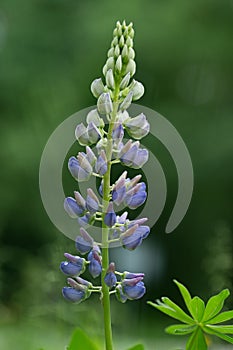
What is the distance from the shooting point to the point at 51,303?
1.99 m

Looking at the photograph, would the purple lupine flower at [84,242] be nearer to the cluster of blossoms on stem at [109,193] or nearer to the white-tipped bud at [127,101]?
the cluster of blossoms on stem at [109,193]

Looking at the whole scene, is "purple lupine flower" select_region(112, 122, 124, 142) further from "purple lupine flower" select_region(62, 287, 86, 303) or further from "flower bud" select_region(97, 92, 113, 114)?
"purple lupine flower" select_region(62, 287, 86, 303)

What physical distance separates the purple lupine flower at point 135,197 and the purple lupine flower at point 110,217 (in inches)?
1.3

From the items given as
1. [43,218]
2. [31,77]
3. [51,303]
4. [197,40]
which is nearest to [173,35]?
[197,40]

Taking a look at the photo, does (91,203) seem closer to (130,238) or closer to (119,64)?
A: (130,238)

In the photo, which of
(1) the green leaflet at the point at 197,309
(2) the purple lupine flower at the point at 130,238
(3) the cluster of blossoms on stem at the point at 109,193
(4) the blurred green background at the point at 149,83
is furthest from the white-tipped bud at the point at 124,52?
(4) the blurred green background at the point at 149,83

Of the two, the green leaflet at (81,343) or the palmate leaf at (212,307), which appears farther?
→ the palmate leaf at (212,307)

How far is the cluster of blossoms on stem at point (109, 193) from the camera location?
89 cm

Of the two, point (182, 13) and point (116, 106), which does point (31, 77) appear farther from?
point (116, 106)

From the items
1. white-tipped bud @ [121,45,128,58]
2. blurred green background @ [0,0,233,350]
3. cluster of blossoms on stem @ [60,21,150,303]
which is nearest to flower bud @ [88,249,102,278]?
cluster of blossoms on stem @ [60,21,150,303]

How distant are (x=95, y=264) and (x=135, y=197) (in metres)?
0.10

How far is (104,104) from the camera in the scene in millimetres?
902

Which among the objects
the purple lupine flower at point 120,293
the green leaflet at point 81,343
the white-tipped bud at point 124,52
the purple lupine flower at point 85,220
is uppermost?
the white-tipped bud at point 124,52

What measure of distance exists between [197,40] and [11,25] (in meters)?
1.78
